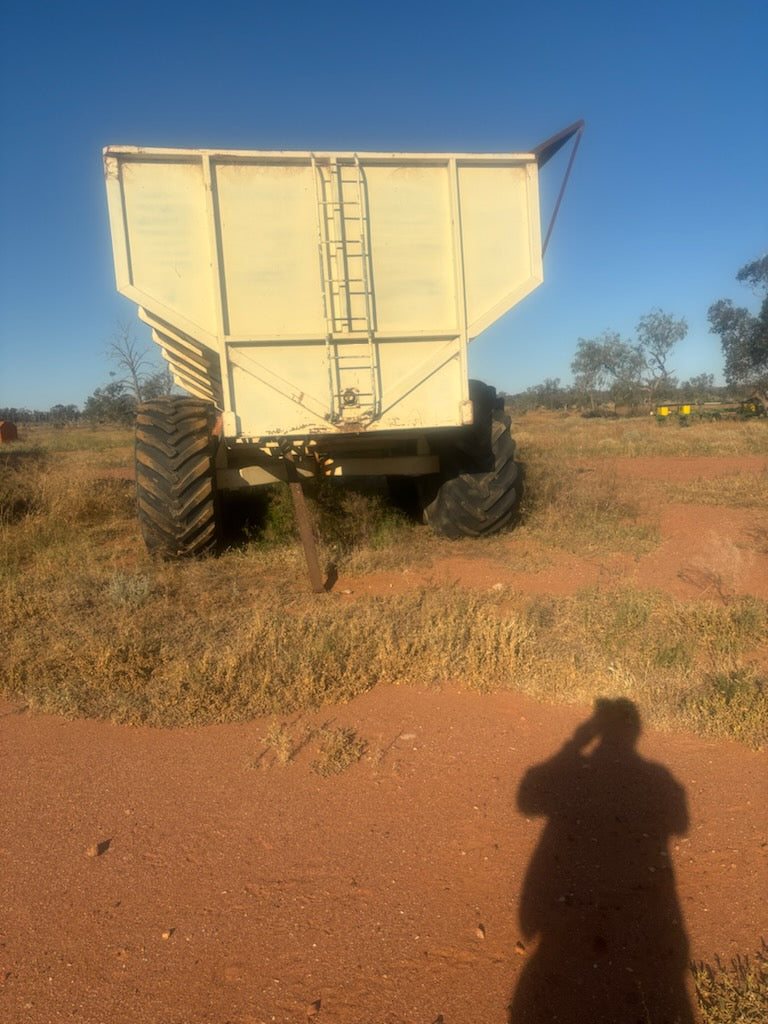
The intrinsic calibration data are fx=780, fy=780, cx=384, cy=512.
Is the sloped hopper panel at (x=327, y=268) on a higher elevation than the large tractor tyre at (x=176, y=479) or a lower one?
higher

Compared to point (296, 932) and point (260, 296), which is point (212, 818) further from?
point (260, 296)

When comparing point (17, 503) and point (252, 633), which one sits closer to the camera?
point (252, 633)

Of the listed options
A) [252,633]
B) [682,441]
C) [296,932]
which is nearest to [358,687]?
[252,633]

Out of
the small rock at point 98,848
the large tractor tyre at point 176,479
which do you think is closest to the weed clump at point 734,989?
the small rock at point 98,848

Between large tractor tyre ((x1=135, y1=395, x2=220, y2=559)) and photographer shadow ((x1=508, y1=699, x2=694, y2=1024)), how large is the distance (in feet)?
13.9

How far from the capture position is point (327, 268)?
5.80m

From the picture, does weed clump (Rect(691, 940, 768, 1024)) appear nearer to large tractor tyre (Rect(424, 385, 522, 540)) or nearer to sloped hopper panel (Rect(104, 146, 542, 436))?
sloped hopper panel (Rect(104, 146, 542, 436))

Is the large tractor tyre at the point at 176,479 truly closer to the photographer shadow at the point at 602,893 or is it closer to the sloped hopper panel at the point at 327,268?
the sloped hopper panel at the point at 327,268

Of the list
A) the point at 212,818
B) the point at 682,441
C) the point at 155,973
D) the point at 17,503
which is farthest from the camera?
the point at 682,441

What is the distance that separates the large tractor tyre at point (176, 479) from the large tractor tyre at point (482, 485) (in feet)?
7.62

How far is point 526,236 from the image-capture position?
609 cm

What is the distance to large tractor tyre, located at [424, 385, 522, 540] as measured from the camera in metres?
7.65

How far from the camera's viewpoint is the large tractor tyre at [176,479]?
22.5 ft

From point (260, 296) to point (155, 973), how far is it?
4.50m
